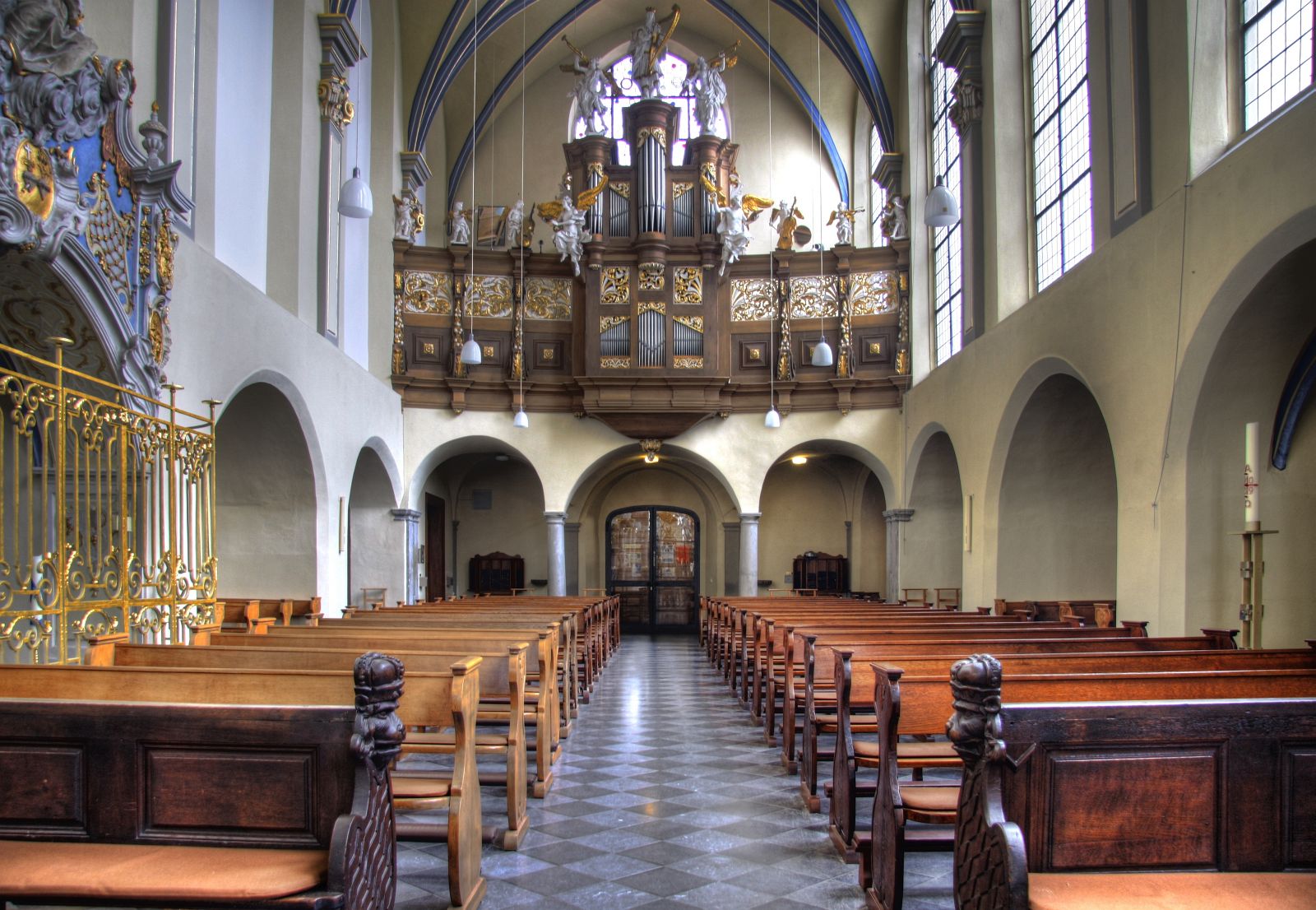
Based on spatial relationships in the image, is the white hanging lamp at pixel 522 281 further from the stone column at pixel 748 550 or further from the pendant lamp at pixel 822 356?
the pendant lamp at pixel 822 356

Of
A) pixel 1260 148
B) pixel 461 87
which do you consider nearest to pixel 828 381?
pixel 461 87

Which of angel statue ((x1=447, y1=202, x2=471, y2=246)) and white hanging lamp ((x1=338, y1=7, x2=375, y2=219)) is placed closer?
white hanging lamp ((x1=338, y1=7, x2=375, y2=219))

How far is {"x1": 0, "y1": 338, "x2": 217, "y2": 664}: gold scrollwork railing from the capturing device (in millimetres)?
6699

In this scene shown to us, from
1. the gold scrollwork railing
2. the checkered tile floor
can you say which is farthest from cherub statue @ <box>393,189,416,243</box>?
the checkered tile floor

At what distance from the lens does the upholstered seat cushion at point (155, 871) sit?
9.71 feet

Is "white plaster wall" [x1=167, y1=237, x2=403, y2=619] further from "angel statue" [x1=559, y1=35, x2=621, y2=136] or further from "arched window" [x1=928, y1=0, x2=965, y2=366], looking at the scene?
"arched window" [x1=928, y1=0, x2=965, y2=366]

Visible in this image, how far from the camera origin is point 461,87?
2025 centimetres

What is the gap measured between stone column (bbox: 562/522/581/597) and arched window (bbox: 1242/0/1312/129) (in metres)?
16.4

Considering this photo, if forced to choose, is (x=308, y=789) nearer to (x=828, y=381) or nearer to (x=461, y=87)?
(x=828, y=381)

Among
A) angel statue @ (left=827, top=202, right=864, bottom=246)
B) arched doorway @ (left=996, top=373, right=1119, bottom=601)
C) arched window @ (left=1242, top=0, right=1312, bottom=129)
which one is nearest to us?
arched window @ (left=1242, top=0, right=1312, bottom=129)

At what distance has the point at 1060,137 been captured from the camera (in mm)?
11859

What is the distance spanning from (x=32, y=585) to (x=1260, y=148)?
8.90m

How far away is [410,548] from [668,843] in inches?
516

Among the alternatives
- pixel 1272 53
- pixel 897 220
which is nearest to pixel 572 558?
pixel 897 220
